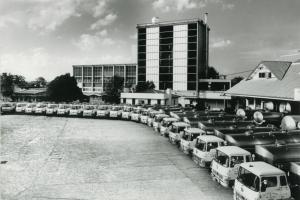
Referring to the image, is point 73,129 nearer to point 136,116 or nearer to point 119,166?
point 136,116

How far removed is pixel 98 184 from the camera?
43.8 ft

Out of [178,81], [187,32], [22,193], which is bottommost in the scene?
[22,193]

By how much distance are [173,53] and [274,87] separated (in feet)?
161

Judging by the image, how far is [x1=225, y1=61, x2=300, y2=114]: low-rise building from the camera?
28.3 metres

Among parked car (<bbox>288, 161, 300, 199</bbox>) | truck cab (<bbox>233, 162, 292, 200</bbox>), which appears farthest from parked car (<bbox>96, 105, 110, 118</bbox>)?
parked car (<bbox>288, 161, 300, 199</bbox>)

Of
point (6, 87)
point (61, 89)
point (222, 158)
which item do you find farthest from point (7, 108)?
point (222, 158)

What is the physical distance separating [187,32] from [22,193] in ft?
227

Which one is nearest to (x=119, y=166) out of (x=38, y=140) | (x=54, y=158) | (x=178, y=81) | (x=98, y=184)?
(x=98, y=184)

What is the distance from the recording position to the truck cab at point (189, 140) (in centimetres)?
1847

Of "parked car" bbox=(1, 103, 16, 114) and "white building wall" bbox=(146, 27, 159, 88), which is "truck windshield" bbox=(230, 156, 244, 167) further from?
"white building wall" bbox=(146, 27, 159, 88)

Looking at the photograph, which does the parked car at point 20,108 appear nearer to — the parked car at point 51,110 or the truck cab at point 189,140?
the parked car at point 51,110

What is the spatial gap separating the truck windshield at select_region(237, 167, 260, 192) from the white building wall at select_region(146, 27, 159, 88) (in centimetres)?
7005

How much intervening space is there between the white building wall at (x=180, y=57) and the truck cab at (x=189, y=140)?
194 ft

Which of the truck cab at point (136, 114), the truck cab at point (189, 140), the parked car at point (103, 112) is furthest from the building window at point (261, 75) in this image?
the truck cab at point (189, 140)
